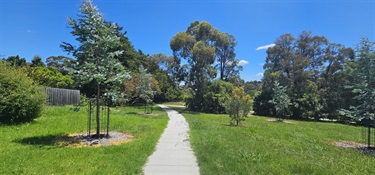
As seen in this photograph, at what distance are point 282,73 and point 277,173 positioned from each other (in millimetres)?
34633

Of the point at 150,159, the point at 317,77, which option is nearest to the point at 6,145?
the point at 150,159

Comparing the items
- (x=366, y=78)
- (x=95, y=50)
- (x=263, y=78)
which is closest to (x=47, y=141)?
(x=95, y=50)

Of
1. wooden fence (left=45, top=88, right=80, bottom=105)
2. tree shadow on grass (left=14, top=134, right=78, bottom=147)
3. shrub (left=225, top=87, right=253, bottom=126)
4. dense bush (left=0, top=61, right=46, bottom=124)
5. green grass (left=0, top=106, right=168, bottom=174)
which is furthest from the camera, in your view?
wooden fence (left=45, top=88, right=80, bottom=105)

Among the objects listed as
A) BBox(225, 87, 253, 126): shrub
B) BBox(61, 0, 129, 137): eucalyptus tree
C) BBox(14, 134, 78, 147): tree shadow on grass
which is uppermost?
BBox(61, 0, 129, 137): eucalyptus tree

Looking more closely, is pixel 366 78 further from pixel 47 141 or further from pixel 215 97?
pixel 215 97

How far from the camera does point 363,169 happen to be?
643 cm

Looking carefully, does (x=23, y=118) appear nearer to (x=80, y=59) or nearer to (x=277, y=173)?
(x=80, y=59)

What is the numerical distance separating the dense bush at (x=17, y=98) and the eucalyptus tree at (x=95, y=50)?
14.3 feet

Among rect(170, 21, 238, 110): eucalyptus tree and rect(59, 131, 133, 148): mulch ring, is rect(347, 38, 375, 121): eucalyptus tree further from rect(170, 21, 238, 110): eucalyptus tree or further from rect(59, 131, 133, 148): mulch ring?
rect(170, 21, 238, 110): eucalyptus tree

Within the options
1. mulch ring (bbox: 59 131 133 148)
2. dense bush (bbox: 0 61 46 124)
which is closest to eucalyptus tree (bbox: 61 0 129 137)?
mulch ring (bbox: 59 131 133 148)

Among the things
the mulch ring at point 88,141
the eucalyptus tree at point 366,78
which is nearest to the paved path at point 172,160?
the mulch ring at point 88,141

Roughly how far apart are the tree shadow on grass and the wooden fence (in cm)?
1077

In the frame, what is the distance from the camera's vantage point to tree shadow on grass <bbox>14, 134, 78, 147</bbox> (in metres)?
8.23

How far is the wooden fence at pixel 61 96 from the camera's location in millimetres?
20094
